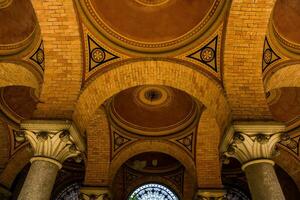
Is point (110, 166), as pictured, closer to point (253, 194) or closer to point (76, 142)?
point (76, 142)

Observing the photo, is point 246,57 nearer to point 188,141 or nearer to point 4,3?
point 188,141

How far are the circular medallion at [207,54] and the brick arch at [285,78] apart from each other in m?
1.17

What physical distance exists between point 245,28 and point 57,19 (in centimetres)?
336

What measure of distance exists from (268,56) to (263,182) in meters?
2.73

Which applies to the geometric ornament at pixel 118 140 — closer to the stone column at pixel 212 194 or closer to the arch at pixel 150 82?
the stone column at pixel 212 194

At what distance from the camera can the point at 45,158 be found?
5.30 metres

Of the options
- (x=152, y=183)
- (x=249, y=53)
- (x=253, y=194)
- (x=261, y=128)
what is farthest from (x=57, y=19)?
(x=152, y=183)

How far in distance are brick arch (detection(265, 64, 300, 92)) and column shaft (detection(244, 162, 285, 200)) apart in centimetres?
194

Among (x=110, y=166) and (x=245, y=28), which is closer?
(x=245, y=28)

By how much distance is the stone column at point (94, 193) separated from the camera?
859 centimetres

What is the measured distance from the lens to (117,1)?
6410mm

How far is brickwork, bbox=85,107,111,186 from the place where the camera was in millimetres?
8797

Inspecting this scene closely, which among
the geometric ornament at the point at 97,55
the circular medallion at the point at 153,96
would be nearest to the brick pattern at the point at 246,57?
the geometric ornament at the point at 97,55

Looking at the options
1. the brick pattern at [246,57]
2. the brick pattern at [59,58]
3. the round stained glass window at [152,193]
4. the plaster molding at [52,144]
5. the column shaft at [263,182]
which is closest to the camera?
the column shaft at [263,182]
